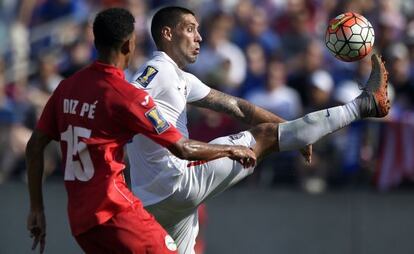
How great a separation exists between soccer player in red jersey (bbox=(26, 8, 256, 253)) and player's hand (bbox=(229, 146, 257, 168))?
14cm

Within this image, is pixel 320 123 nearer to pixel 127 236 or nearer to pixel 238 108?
pixel 238 108

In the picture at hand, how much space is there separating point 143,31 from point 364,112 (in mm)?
7001

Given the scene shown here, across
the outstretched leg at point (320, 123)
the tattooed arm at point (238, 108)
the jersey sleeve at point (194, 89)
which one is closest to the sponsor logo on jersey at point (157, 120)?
the outstretched leg at point (320, 123)

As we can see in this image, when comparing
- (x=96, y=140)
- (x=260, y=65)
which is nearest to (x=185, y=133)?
(x=96, y=140)

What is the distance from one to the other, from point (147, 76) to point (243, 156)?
1282 mm

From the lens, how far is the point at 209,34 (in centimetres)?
1367

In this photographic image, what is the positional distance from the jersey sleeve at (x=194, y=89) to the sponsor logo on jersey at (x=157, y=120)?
157 cm

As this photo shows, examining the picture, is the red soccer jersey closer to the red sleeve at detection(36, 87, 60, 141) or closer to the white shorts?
the red sleeve at detection(36, 87, 60, 141)

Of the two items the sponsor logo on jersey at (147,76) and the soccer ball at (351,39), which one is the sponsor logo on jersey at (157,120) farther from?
the soccer ball at (351,39)

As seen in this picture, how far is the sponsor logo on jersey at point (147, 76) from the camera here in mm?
7621

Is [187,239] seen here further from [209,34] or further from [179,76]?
[209,34]

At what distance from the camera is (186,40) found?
8.10 m

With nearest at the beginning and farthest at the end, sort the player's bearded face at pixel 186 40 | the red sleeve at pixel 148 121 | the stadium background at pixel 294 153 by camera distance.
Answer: the red sleeve at pixel 148 121 < the player's bearded face at pixel 186 40 < the stadium background at pixel 294 153

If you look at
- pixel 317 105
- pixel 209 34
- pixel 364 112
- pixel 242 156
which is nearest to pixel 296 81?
pixel 317 105
